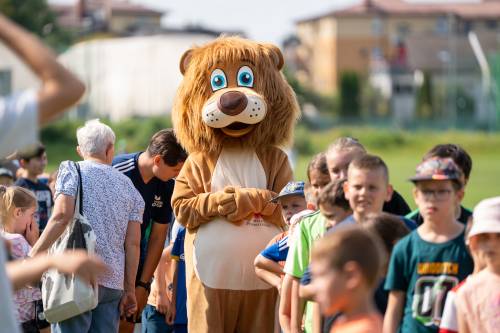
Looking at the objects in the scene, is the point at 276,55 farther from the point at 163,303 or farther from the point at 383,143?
the point at 383,143

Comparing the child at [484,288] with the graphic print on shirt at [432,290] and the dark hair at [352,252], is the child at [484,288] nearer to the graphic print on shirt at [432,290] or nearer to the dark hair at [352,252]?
the graphic print on shirt at [432,290]

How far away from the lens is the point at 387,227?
20.5 feet

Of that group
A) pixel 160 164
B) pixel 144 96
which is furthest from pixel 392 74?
pixel 160 164

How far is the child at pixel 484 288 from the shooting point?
18.6ft

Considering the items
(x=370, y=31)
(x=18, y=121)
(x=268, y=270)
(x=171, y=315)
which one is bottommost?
(x=171, y=315)

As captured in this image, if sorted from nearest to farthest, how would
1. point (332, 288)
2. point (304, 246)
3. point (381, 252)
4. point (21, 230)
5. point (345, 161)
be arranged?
point (332, 288) < point (381, 252) < point (304, 246) < point (345, 161) < point (21, 230)

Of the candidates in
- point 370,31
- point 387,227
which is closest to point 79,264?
point 387,227

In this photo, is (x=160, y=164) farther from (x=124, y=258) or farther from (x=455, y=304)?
(x=455, y=304)

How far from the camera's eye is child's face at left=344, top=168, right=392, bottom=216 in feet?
21.1

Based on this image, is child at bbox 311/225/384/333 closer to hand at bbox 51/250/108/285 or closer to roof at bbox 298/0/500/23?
hand at bbox 51/250/108/285

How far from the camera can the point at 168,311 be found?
861 cm

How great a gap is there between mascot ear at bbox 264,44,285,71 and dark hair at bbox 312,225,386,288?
4.08 meters

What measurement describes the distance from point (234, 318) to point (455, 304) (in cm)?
246

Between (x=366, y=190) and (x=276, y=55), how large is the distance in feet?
7.76
